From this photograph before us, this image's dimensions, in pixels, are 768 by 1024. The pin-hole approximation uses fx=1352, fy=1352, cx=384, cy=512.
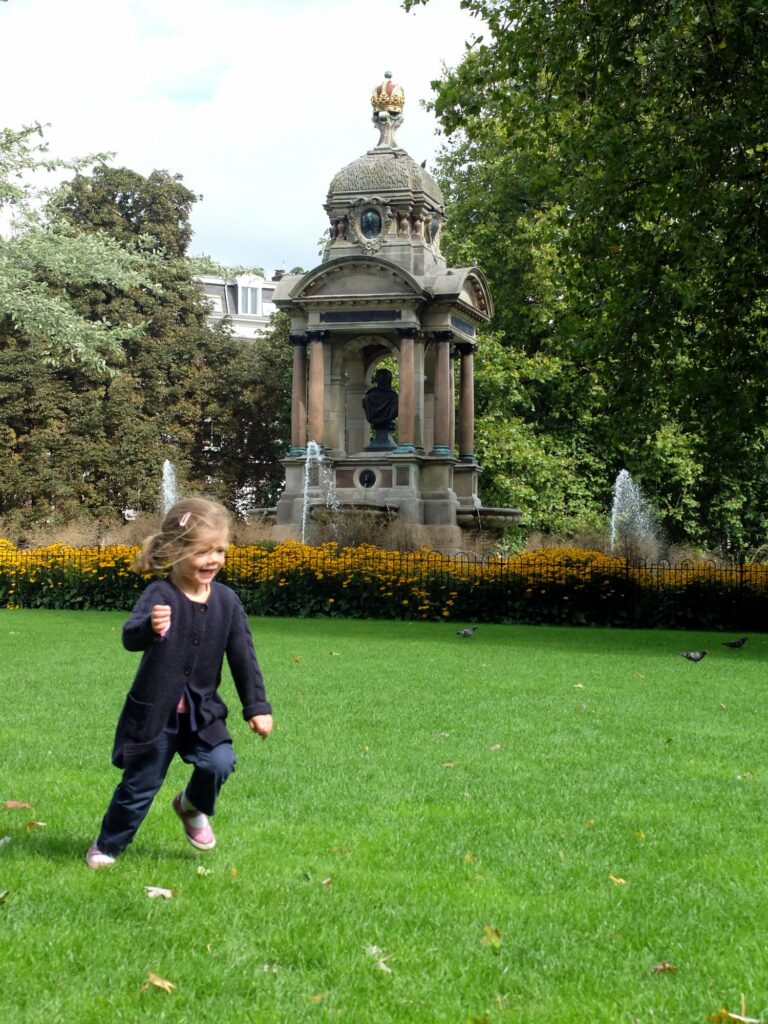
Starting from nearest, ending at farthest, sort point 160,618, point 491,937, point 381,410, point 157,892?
1. point 491,937
2. point 157,892
3. point 160,618
4. point 381,410

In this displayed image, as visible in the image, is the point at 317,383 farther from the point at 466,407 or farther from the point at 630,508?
the point at 630,508

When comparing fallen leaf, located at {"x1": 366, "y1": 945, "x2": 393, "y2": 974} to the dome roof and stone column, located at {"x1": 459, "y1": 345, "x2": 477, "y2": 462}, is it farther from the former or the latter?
stone column, located at {"x1": 459, "y1": 345, "x2": 477, "y2": 462}

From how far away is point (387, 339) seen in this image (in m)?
28.4

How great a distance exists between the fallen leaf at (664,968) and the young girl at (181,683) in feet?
5.74

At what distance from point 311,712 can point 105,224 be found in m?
38.0

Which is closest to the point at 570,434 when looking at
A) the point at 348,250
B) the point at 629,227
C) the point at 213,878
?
the point at 348,250

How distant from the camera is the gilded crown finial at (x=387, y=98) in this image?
29.1 meters

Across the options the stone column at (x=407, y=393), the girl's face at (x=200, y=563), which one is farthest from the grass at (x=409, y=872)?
the stone column at (x=407, y=393)

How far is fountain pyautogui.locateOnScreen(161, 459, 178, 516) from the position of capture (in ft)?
138

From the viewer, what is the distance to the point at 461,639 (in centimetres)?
1698

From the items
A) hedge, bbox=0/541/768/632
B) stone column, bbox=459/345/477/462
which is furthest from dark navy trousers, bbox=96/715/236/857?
stone column, bbox=459/345/477/462

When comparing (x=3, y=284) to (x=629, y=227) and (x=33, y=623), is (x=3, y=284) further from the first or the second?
(x=629, y=227)

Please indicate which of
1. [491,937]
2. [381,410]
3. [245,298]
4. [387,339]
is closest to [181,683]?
[491,937]

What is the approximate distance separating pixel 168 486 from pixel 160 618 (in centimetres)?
3788
